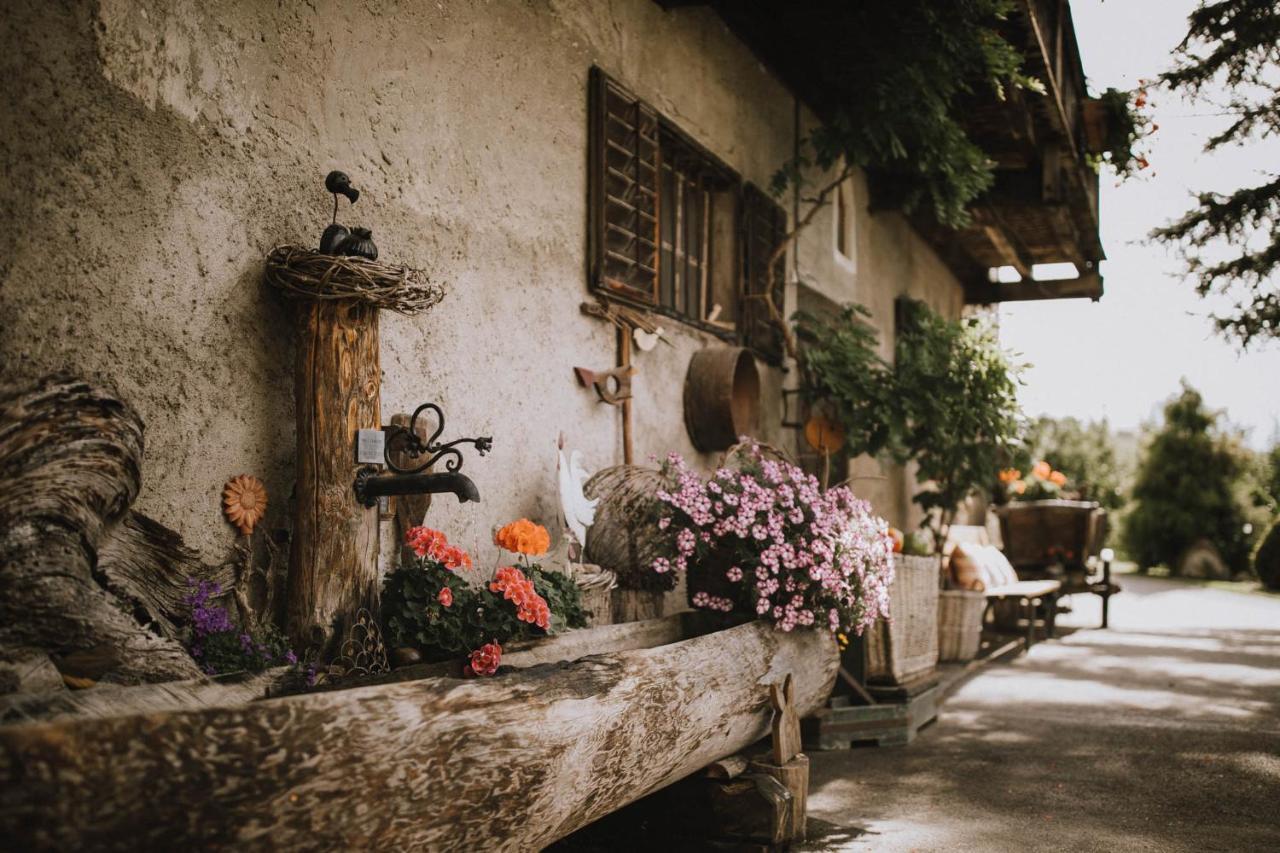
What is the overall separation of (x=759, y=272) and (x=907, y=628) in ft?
8.66

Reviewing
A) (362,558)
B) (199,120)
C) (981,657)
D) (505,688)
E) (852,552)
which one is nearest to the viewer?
(505,688)

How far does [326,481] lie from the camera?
121 inches

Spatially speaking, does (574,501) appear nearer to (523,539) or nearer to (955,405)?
(523,539)

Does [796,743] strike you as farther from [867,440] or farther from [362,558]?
[867,440]

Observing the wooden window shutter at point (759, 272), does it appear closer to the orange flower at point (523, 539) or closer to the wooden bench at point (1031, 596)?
the wooden bench at point (1031, 596)

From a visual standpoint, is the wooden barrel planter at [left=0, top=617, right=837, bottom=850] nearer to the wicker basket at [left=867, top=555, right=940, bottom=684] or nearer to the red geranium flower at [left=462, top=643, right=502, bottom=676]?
the red geranium flower at [left=462, top=643, right=502, bottom=676]

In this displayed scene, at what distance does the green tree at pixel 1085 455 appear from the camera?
20219mm

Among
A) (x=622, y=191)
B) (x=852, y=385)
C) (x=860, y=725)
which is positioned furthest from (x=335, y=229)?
(x=852, y=385)

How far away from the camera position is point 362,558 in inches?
124

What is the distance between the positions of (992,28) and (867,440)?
291 centimetres

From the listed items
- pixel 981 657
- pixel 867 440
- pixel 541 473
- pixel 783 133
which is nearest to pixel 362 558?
pixel 541 473

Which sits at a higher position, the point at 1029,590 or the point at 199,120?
the point at 199,120

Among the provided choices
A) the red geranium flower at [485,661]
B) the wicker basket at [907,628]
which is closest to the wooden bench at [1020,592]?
the wicker basket at [907,628]

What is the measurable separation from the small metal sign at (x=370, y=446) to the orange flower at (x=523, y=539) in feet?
2.59
